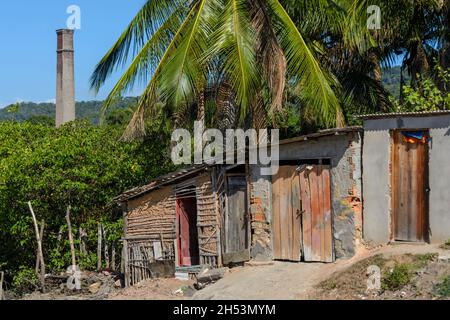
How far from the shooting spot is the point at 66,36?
34844mm

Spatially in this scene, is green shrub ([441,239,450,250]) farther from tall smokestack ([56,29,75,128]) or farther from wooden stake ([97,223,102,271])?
tall smokestack ([56,29,75,128])

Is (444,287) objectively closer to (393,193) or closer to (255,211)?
(393,193)

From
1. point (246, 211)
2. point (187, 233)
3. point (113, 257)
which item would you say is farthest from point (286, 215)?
point (113, 257)

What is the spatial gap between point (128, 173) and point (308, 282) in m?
7.63

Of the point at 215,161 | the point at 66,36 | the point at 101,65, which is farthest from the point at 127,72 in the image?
the point at 66,36

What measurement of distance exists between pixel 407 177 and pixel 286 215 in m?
2.64

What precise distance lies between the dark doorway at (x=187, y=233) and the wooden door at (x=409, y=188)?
5.11m

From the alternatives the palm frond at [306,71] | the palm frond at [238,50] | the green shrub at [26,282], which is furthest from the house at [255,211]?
the green shrub at [26,282]

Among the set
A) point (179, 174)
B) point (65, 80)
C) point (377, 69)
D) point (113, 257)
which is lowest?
point (113, 257)

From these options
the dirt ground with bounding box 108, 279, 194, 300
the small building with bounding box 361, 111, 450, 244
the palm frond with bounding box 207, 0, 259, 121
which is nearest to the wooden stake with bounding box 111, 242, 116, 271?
the dirt ground with bounding box 108, 279, 194, 300

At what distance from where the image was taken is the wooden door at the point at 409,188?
12750mm

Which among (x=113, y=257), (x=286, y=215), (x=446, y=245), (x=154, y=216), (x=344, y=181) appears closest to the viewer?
(x=446, y=245)

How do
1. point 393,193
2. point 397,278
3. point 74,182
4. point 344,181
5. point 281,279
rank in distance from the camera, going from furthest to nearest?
point 74,182 < point 344,181 < point 281,279 < point 393,193 < point 397,278

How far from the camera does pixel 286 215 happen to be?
14.4 metres
